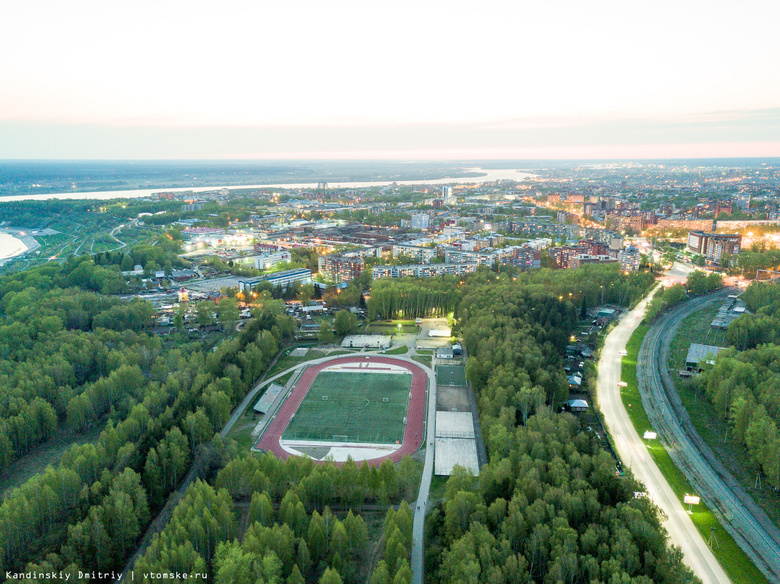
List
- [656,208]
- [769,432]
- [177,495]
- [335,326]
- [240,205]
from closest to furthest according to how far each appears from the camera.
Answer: [177,495], [769,432], [335,326], [656,208], [240,205]

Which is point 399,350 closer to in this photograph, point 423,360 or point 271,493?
point 423,360

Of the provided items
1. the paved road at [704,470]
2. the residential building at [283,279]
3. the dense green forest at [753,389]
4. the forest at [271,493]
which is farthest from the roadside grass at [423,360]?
the residential building at [283,279]

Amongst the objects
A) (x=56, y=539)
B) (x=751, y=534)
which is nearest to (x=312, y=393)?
(x=56, y=539)

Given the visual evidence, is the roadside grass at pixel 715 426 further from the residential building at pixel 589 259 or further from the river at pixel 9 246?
the river at pixel 9 246

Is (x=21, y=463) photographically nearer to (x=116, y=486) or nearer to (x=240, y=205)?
(x=116, y=486)

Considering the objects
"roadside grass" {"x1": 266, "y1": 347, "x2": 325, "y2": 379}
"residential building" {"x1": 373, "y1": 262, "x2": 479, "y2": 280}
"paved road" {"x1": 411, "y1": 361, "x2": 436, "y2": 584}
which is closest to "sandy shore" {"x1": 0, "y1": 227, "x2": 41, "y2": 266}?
"residential building" {"x1": 373, "y1": 262, "x2": 479, "y2": 280}

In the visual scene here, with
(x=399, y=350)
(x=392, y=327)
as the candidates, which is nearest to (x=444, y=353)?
(x=399, y=350)
